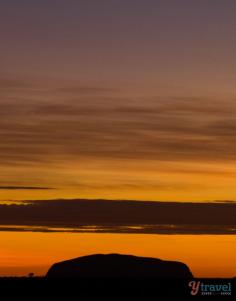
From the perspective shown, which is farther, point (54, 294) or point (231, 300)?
point (54, 294)

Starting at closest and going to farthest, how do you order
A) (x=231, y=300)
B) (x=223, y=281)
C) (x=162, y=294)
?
(x=223, y=281), (x=231, y=300), (x=162, y=294)

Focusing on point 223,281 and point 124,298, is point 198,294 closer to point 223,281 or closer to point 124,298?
point 223,281

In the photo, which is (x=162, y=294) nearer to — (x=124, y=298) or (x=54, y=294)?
(x=124, y=298)

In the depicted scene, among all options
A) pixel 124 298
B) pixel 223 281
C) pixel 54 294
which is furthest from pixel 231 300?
pixel 54 294

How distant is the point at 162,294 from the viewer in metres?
199

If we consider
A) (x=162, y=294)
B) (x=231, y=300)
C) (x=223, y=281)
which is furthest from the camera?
(x=162, y=294)

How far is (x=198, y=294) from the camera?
17325cm

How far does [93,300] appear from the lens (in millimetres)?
199500

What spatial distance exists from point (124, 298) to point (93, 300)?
7.10 m

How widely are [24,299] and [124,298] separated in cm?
2287

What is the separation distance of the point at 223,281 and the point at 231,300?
13.5 metres

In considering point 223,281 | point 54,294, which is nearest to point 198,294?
point 223,281

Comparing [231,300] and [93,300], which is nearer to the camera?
[231,300]

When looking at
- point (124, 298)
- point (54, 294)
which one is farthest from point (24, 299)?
point (124, 298)
